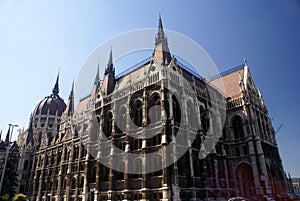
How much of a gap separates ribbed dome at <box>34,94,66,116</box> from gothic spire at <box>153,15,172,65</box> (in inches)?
2001

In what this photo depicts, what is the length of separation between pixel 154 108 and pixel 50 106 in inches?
2326

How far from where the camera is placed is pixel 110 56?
53.5 m

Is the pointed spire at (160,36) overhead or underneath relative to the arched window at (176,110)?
overhead

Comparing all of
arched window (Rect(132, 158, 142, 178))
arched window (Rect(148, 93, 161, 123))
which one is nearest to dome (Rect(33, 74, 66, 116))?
arched window (Rect(148, 93, 161, 123))

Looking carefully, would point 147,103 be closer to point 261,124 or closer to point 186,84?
point 186,84

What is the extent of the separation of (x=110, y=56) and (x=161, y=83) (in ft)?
77.4

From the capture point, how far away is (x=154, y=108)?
3491cm

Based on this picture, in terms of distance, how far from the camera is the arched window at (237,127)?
4466cm

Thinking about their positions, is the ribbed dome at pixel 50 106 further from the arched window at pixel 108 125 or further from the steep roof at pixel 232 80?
the steep roof at pixel 232 80

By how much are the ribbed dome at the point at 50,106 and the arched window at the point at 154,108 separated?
5346 cm

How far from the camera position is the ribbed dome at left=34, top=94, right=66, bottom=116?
7962cm

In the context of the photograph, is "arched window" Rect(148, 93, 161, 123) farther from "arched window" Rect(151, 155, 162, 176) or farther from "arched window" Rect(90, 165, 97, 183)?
"arched window" Rect(90, 165, 97, 183)

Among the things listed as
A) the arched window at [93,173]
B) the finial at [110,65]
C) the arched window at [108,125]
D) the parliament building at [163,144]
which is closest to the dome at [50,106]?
the parliament building at [163,144]

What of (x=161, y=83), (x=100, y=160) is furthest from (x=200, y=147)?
(x=100, y=160)
